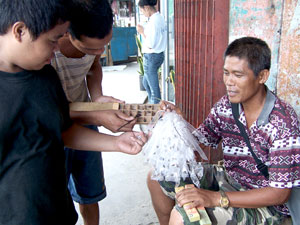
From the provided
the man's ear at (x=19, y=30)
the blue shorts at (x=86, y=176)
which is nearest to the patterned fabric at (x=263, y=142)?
the blue shorts at (x=86, y=176)

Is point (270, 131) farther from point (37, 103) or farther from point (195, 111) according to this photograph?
point (195, 111)

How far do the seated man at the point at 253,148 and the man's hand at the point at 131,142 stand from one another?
1.08 ft

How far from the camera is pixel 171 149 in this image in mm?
1524

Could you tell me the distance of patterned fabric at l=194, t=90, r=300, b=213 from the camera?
148 cm

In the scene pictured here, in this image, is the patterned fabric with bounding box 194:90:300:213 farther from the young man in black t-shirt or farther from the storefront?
the storefront

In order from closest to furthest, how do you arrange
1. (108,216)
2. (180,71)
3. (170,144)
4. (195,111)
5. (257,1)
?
(170,144), (257,1), (108,216), (195,111), (180,71)

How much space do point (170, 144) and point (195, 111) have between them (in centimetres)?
182

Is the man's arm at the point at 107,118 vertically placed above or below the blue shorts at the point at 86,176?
above

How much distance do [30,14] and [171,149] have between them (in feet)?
3.13

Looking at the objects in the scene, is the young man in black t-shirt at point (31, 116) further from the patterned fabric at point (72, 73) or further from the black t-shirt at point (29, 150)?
the patterned fabric at point (72, 73)

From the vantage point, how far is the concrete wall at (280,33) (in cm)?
204

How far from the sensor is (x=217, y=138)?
2025 mm

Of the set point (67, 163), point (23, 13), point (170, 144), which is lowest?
point (67, 163)

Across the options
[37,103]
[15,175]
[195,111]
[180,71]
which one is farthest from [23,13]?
[180,71]
